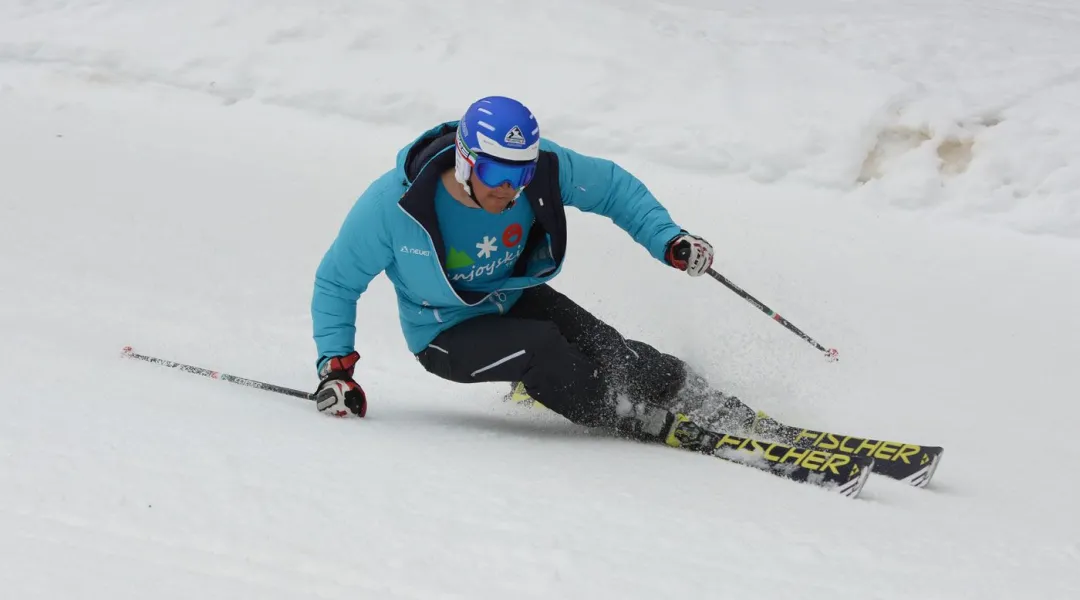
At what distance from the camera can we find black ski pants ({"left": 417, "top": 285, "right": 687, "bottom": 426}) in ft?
12.3

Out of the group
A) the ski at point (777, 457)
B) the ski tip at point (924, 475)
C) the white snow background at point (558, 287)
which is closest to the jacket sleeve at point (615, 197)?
the ski at point (777, 457)

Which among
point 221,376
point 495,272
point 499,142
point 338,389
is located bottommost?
point 221,376

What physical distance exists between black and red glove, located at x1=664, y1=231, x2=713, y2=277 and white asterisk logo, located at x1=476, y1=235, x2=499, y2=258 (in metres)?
0.72

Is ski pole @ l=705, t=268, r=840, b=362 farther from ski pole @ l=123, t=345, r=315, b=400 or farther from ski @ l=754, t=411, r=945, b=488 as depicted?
ski pole @ l=123, t=345, r=315, b=400

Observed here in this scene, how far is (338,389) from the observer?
12.7 feet

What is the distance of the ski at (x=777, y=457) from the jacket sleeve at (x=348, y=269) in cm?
131

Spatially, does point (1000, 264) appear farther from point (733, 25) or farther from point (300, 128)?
point (300, 128)

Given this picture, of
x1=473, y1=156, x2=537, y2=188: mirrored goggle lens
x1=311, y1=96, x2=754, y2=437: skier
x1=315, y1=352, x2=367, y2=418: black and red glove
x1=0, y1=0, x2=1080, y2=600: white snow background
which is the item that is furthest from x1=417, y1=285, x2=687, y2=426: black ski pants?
x1=473, y1=156, x2=537, y2=188: mirrored goggle lens

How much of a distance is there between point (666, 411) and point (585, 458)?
0.50 metres

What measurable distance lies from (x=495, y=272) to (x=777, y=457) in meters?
1.34

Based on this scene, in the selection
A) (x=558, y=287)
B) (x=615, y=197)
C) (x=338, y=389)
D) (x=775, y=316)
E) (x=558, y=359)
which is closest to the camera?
(x=558, y=359)

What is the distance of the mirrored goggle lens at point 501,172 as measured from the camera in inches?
135

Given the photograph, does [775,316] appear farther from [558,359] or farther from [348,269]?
[348,269]

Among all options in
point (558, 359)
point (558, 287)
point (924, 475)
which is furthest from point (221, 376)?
point (924, 475)
